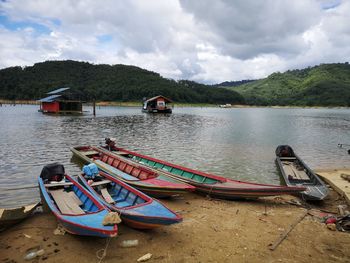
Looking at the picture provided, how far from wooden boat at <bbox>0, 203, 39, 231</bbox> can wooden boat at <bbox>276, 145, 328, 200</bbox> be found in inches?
405

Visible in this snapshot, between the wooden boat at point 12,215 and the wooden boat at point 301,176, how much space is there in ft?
33.7

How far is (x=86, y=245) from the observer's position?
23.7ft

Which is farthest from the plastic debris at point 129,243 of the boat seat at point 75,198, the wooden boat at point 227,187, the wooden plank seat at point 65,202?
the wooden boat at point 227,187

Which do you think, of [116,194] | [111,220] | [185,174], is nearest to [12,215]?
[116,194]

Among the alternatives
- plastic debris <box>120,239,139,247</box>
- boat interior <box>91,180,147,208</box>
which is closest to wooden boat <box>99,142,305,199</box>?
boat interior <box>91,180,147,208</box>

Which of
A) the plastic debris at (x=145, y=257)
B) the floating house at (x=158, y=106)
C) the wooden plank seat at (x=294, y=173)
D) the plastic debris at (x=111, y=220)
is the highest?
the floating house at (x=158, y=106)

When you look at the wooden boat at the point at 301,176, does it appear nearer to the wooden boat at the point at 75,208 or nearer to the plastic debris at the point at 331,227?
the plastic debris at the point at 331,227

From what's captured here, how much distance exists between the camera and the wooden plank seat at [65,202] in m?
8.31

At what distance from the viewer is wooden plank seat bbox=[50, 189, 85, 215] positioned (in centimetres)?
831

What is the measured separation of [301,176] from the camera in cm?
1441

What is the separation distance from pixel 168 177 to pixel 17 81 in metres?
137

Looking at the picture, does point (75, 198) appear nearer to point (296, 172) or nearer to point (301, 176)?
point (301, 176)

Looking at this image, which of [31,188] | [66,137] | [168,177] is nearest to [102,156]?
[31,188]

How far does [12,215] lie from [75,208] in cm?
188
